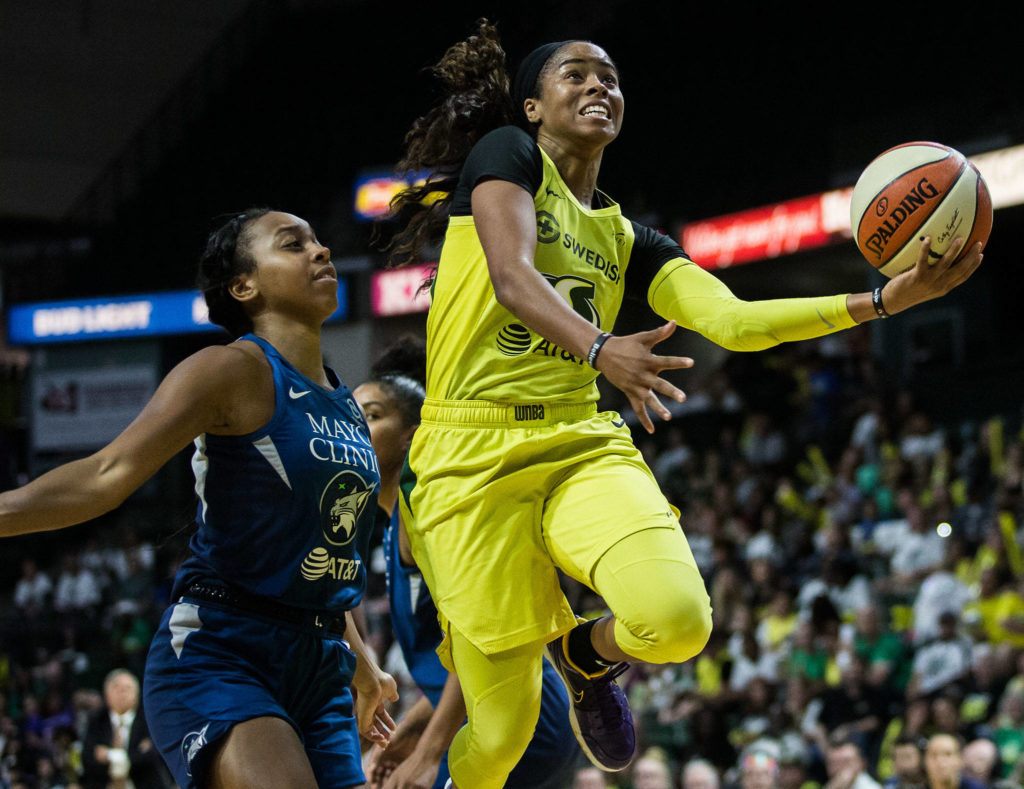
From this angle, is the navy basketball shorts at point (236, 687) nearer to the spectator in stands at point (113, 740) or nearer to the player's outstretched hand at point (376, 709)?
the player's outstretched hand at point (376, 709)

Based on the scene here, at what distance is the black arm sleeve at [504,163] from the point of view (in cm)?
356

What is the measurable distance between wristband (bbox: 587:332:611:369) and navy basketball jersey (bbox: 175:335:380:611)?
65 centimetres

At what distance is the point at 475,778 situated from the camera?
3.67m

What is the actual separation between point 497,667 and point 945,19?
15164 mm

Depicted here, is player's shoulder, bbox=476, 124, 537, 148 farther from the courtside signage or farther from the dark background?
the courtside signage

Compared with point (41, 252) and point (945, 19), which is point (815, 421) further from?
point (41, 252)

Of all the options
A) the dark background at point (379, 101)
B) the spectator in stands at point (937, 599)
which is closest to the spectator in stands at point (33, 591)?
the dark background at point (379, 101)

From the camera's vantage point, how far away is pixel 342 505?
128 inches

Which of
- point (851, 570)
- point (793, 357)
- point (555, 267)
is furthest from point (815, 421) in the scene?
point (555, 267)

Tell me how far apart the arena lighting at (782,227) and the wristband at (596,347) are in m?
10.8

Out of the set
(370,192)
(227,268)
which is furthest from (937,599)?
(370,192)

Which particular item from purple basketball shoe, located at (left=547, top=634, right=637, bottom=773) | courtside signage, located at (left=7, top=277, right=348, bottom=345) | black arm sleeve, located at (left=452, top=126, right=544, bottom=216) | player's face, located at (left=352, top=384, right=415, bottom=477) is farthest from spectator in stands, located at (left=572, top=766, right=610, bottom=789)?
courtside signage, located at (left=7, top=277, right=348, bottom=345)

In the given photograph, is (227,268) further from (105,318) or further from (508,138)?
(105,318)

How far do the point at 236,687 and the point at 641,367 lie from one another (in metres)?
1.18
